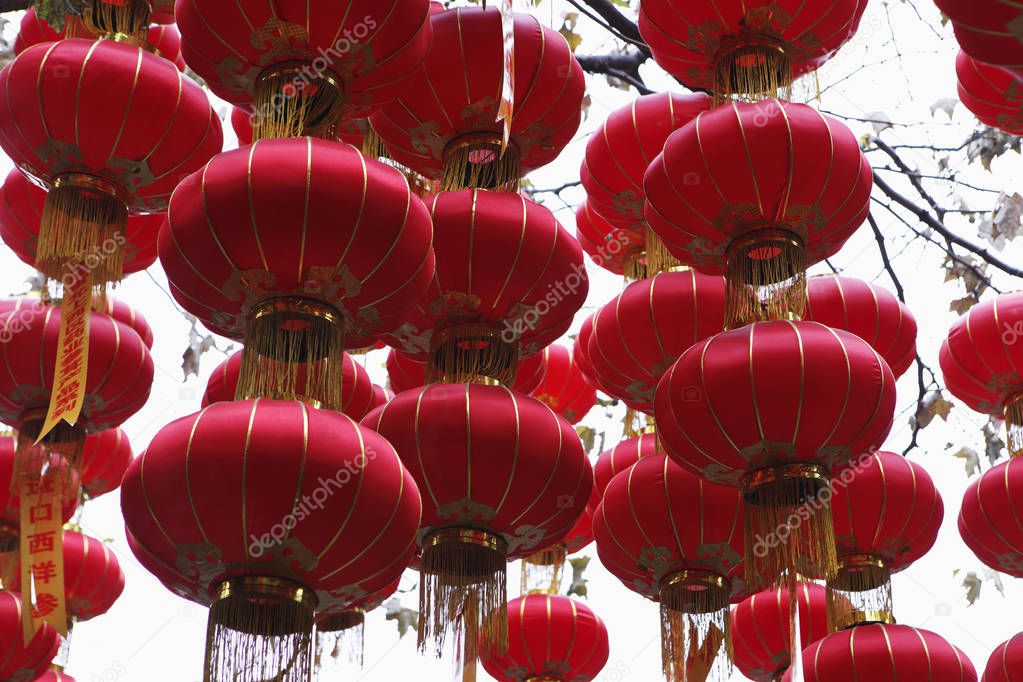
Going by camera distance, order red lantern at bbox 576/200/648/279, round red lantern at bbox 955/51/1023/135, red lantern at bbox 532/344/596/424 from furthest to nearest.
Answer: red lantern at bbox 532/344/596/424
red lantern at bbox 576/200/648/279
round red lantern at bbox 955/51/1023/135

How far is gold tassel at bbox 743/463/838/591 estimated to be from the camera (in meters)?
3.76

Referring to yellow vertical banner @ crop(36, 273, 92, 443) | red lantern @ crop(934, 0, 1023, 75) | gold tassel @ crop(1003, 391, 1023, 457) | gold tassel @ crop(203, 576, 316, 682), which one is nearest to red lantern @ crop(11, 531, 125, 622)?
yellow vertical banner @ crop(36, 273, 92, 443)

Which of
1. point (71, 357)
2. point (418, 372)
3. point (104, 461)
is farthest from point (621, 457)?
point (71, 357)

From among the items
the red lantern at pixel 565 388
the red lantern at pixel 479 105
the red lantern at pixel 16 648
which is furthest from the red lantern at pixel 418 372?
the red lantern at pixel 16 648

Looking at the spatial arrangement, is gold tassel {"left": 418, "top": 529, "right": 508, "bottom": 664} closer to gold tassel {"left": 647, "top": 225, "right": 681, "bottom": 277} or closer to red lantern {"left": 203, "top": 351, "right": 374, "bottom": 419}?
red lantern {"left": 203, "top": 351, "right": 374, "bottom": 419}

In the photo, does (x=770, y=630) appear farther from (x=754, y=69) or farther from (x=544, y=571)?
(x=754, y=69)

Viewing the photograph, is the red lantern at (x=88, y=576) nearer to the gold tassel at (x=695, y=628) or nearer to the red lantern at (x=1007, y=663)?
the gold tassel at (x=695, y=628)

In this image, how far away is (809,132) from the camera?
12.7 feet

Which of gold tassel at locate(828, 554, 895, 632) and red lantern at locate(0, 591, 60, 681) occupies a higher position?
gold tassel at locate(828, 554, 895, 632)

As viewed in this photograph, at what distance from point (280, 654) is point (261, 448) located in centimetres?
53

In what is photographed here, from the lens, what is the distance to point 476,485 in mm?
3893

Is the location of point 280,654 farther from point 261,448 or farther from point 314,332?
point 314,332

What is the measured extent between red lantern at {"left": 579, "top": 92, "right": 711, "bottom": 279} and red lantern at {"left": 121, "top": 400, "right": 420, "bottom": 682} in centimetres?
178

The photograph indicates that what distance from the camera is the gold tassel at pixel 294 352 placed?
140 inches
